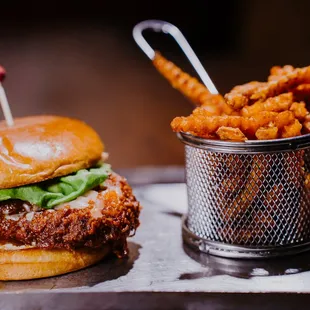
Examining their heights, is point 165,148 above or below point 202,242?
below

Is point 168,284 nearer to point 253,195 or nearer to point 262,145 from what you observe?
point 253,195

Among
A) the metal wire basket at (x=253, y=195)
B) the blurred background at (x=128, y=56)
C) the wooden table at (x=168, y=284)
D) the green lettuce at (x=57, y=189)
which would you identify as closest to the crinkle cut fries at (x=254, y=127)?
the metal wire basket at (x=253, y=195)

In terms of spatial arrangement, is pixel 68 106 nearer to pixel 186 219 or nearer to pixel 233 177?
pixel 186 219

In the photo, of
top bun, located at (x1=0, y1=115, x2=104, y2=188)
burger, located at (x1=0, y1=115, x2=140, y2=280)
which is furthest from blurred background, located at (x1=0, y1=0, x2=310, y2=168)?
burger, located at (x1=0, y1=115, x2=140, y2=280)

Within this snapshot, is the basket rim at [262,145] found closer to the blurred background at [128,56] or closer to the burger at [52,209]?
the burger at [52,209]

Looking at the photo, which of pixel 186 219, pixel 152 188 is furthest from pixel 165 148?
pixel 186 219

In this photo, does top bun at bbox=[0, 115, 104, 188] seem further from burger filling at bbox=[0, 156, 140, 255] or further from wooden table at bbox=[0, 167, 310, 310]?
wooden table at bbox=[0, 167, 310, 310]
